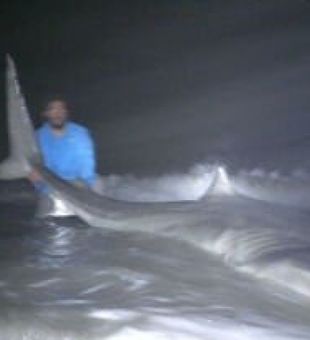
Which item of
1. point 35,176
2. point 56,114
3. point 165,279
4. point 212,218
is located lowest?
point 165,279

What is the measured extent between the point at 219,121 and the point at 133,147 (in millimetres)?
1867

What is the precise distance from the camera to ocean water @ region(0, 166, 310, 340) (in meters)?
2.71

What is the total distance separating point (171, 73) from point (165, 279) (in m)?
10.5

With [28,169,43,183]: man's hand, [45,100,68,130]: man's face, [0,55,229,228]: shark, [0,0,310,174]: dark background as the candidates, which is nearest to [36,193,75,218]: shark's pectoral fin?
[0,55,229,228]: shark

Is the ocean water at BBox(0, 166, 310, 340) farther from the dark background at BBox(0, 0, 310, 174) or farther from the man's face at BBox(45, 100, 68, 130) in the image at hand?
the dark background at BBox(0, 0, 310, 174)

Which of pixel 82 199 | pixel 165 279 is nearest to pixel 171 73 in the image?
pixel 82 199

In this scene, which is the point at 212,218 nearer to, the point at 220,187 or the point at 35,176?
the point at 220,187

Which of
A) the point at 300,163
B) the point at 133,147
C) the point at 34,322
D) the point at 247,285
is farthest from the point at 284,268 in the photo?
the point at 133,147

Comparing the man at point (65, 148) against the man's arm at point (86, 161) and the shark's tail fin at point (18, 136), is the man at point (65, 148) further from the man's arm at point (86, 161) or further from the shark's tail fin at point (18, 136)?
the shark's tail fin at point (18, 136)

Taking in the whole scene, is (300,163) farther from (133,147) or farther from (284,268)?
(284,268)

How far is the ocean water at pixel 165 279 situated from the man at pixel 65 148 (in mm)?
423

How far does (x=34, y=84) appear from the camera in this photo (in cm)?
1327

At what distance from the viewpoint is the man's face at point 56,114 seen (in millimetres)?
5340

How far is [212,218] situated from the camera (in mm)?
4105
